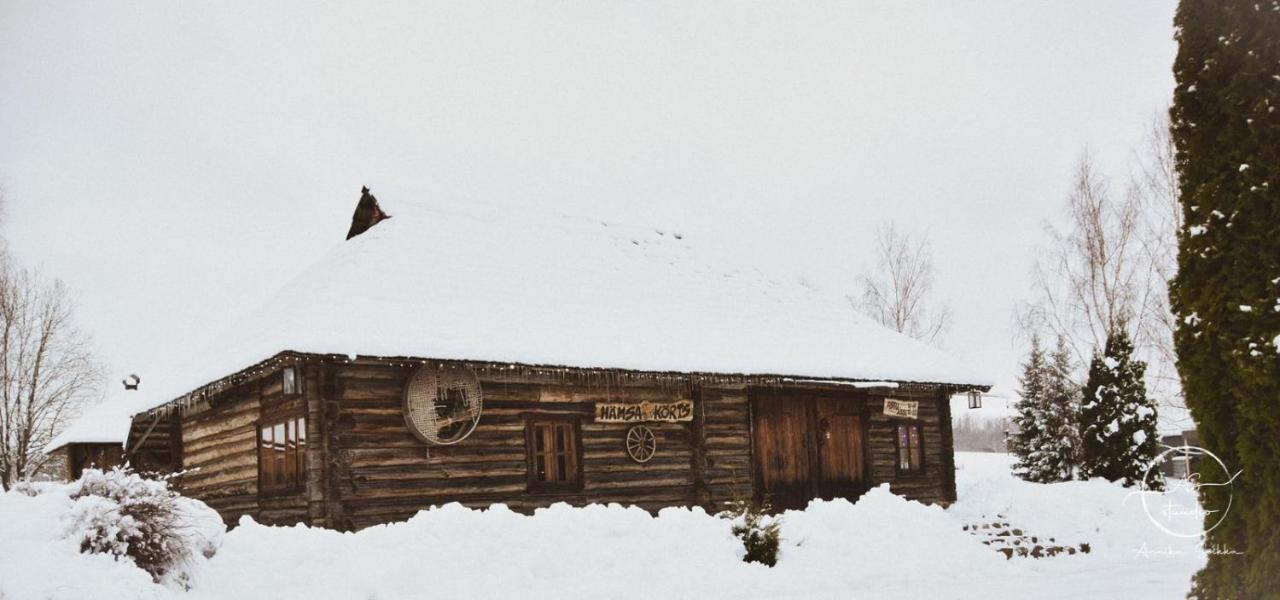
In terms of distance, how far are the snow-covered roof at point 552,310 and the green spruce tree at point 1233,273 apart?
9.19 meters

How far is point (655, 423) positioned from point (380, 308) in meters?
4.94

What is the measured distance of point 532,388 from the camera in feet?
50.3

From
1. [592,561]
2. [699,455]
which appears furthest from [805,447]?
[592,561]

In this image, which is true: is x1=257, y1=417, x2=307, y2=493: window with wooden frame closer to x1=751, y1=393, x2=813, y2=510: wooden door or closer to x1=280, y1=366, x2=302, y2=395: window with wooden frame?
x1=280, y1=366, x2=302, y2=395: window with wooden frame

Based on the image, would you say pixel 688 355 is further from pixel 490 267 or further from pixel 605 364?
pixel 490 267

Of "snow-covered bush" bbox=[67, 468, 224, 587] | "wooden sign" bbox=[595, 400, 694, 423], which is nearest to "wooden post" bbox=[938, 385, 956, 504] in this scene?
"wooden sign" bbox=[595, 400, 694, 423]

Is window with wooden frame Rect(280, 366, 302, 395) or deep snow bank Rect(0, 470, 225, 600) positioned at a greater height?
window with wooden frame Rect(280, 366, 302, 395)

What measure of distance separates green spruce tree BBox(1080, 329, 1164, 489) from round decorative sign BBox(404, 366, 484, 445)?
15487mm

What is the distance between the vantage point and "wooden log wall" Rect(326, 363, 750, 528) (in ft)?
44.7

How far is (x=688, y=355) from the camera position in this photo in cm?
1647

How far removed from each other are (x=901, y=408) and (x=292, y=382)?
38.1 feet

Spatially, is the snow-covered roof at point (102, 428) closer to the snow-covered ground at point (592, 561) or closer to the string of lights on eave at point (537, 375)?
the string of lights on eave at point (537, 375)

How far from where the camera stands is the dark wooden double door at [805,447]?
58.9ft

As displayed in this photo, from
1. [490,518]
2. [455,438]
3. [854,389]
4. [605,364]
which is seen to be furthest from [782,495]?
[490,518]
